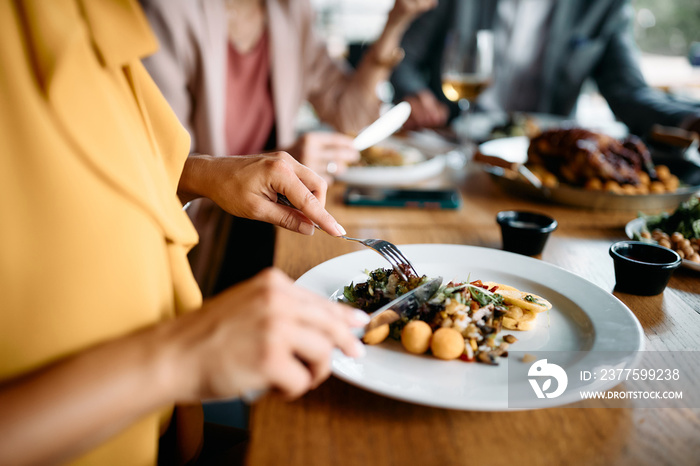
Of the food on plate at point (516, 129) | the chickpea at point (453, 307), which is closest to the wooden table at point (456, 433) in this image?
the chickpea at point (453, 307)

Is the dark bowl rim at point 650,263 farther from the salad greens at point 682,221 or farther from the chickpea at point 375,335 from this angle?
the chickpea at point 375,335

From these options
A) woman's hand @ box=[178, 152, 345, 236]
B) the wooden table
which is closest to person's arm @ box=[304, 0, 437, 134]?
woman's hand @ box=[178, 152, 345, 236]

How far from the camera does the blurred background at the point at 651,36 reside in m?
4.77

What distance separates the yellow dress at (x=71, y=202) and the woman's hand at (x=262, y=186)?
29 cm

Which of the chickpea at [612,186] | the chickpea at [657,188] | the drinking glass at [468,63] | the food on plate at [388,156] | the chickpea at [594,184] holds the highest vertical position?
the drinking glass at [468,63]

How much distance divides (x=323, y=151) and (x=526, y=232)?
634 millimetres

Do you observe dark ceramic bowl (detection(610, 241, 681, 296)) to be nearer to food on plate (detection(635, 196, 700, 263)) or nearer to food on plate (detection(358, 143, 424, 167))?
food on plate (detection(635, 196, 700, 263))

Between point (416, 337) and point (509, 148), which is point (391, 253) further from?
point (509, 148)

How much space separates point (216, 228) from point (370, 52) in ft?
3.23

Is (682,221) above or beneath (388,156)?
above

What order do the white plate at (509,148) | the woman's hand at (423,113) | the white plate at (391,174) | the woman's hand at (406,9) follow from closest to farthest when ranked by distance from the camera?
the white plate at (391,174) → the white plate at (509,148) → the woman's hand at (406,9) → the woman's hand at (423,113)

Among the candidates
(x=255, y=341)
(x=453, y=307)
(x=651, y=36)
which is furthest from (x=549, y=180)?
(x=651, y=36)

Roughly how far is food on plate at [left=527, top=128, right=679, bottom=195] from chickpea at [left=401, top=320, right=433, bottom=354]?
87 cm

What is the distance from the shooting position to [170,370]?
1.44 feet
